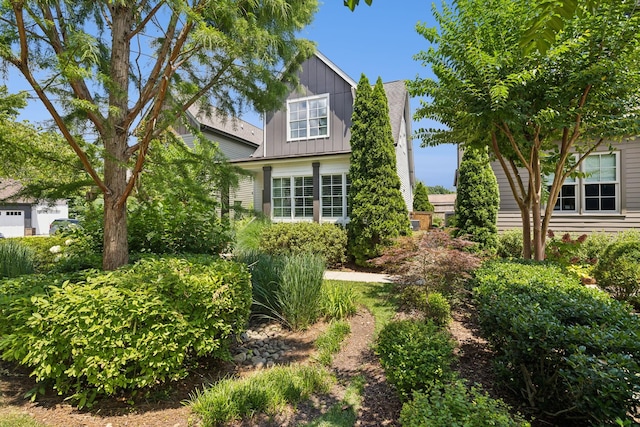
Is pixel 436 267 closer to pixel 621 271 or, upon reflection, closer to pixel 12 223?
pixel 621 271

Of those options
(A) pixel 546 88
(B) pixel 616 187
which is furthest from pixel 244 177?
(B) pixel 616 187

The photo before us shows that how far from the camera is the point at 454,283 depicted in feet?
16.7

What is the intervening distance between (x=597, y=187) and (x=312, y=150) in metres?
9.43

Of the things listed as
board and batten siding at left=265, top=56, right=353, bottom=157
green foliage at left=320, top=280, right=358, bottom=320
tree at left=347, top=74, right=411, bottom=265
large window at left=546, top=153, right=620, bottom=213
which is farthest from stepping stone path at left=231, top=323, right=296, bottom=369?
large window at left=546, top=153, right=620, bottom=213

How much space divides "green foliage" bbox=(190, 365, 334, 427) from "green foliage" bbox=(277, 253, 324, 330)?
128 cm

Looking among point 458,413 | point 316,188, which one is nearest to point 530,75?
point 458,413

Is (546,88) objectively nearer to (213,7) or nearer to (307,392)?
(213,7)

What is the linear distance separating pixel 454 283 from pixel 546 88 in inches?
127

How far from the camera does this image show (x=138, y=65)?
429 centimetres

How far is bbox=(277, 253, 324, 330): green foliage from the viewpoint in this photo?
4.82 meters

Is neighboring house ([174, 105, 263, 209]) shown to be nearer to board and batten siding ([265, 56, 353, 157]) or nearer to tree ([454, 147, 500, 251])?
board and batten siding ([265, 56, 353, 157])

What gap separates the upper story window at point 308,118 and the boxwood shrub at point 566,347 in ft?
33.6

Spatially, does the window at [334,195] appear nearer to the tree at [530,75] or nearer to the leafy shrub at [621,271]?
the tree at [530,75]

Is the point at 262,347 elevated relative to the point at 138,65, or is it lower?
lower
